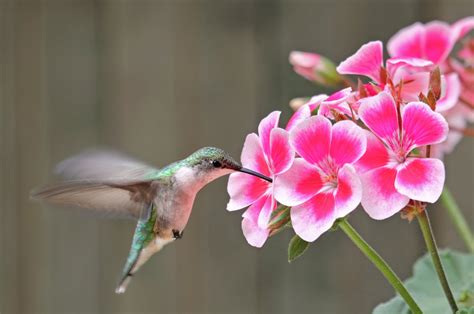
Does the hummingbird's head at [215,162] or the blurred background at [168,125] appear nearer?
the hummingbird's head at [215,162]

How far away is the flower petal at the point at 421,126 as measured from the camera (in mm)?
574

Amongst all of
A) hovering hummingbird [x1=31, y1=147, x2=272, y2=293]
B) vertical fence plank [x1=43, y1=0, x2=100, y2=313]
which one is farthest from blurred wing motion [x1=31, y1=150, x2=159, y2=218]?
vertical fence plank [x1=43, y1=0, x2=100, y2=313]

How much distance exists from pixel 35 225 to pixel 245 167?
177 centimetres

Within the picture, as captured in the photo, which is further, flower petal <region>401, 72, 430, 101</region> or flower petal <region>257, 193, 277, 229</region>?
flower petal <region>401, 72, 430, 101</region>

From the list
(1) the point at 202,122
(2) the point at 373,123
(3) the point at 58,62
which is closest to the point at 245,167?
(2) the point at 373,123

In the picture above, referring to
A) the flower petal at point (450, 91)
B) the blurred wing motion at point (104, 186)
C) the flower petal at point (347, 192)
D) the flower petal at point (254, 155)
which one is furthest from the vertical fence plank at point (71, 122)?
the flower petal at point (347, 192)

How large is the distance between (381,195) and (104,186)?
0.35m

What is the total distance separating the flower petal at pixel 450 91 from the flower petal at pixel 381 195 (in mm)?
255

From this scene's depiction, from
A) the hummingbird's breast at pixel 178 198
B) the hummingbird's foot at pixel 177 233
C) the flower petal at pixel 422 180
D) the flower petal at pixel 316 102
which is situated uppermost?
the flower petal at pixel 316 102

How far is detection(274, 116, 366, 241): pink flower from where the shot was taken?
1.88 ft

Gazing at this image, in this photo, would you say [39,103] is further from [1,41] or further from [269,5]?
[269,5]

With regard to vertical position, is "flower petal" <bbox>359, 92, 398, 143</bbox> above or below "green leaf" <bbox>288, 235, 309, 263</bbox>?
above

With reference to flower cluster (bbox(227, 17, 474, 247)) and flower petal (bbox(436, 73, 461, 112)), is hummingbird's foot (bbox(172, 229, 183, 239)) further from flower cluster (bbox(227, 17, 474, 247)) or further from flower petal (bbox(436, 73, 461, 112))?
flower petal (bbox(436, 73, 461, 112))

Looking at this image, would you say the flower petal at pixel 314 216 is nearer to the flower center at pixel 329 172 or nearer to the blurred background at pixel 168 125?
the flower center at pixel 329 172
